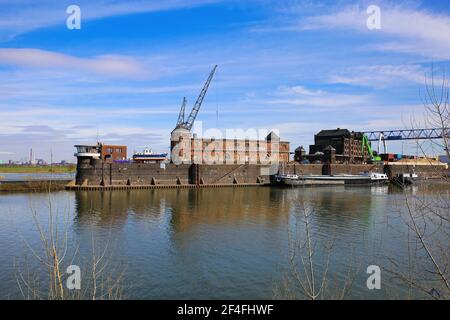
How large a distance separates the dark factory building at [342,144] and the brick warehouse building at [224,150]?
35.4 meters

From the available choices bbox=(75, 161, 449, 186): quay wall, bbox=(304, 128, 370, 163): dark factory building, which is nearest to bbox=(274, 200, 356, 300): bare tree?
bbox=(75, 161, 449, 186): quay wall

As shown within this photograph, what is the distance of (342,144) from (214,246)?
117144 mm

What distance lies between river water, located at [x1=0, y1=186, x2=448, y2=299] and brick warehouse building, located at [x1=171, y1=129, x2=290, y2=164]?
128ft

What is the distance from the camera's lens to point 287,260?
71.8 feet

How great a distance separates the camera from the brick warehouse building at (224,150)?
276ft

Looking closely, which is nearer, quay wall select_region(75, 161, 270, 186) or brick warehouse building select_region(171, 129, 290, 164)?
quay wall select_region(75, 161, 270, 186)

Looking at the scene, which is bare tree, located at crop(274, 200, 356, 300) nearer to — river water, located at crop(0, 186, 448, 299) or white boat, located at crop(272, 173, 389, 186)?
river water, located at crop(0, 186, 448, 299)

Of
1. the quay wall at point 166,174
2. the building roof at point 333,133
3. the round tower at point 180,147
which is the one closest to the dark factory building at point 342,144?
the building roof at point 333,133

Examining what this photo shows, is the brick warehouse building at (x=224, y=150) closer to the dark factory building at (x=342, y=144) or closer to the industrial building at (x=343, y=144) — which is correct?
the industrial building at (x=343, y=144)

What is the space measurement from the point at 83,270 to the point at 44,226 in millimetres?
14652

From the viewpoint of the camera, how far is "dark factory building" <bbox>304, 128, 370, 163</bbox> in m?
130

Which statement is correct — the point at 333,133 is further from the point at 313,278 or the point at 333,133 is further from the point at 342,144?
the point at 313,278
